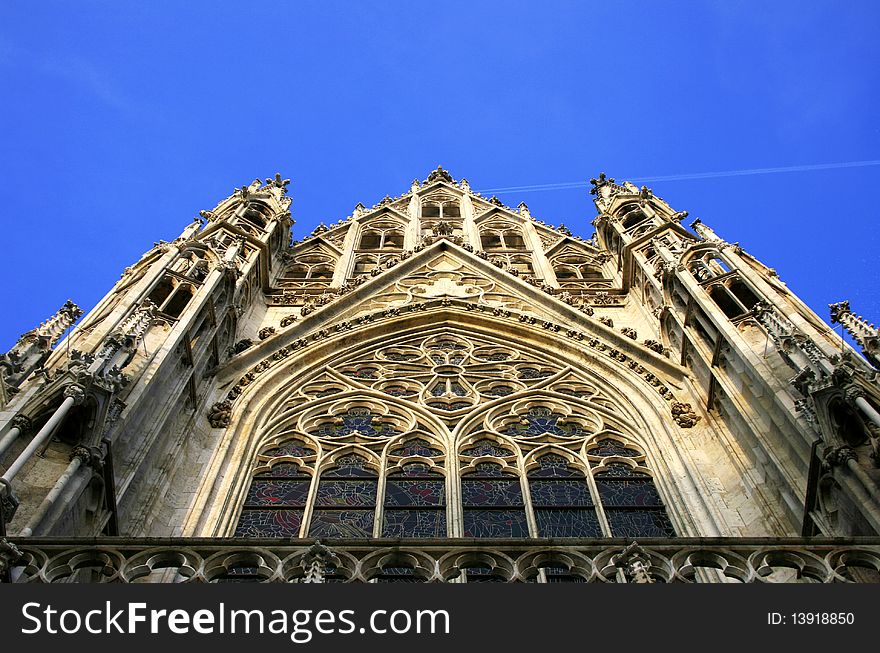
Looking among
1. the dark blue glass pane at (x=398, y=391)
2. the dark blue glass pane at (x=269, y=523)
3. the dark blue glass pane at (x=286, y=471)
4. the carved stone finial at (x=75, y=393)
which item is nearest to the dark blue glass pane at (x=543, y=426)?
the dark blue glass pane at (x=398, y=391)

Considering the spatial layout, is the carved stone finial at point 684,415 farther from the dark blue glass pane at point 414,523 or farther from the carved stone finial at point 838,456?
the carved stone finial at point 838,456

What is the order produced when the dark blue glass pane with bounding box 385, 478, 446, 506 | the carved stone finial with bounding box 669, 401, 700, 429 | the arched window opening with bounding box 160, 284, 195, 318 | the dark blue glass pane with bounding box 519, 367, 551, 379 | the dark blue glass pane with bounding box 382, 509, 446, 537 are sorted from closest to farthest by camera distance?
the dark blue glass pane with bounding box 382, 509, 446, 537, the dark blue glass pane with bounding box 385, 478, 446, 506, the carved stone finial with bounding box 669, 401, 700, 429, the arched window opening with bounding box 160, 284, 195, 318, the dark blue glass pane with bounding box 519, 367, 551, 379

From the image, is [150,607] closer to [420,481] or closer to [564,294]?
[420,481]

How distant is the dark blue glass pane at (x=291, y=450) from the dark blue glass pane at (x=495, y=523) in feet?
9.86

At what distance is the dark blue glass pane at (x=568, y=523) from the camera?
13156 millimetres

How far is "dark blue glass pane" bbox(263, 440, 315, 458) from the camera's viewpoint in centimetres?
1544

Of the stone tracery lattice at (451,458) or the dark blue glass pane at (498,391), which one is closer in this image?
the stone tracery lattice at (451,458)

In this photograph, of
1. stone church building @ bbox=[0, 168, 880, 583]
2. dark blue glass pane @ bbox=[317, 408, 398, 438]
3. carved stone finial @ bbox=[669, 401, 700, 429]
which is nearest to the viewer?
stone church building @ bbox=[0, 168, 880, 583]

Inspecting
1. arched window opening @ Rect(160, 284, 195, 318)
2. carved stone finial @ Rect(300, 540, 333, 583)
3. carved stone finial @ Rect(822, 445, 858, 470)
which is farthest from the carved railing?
arched window opening @ Rect(160, 284, 195, 318)

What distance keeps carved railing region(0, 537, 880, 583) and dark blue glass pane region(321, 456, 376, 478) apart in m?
5.28

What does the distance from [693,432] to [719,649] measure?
846cm

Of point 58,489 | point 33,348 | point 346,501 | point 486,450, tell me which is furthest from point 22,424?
point 486,450

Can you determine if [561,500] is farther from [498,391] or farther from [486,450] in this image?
[498,391]

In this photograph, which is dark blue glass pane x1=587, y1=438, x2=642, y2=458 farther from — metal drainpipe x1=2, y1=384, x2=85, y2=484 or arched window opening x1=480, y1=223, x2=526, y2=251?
arched window opening x1=480, y1=223, x2=526, y2=251
